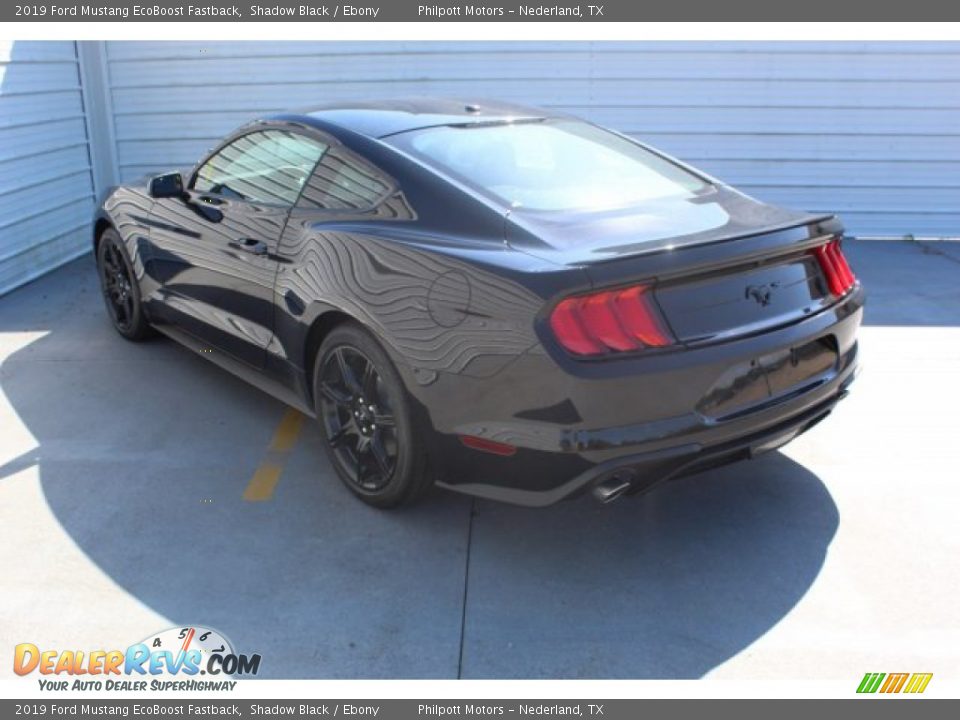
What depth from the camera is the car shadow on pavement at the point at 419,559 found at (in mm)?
2834

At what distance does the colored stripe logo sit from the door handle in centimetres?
289

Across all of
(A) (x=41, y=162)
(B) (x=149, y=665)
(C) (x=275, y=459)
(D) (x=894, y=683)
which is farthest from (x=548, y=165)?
(A) (x=41, y=162)

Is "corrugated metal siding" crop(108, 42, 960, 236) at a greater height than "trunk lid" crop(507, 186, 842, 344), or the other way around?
"trunk lid" crop(507, 186, 842, 344)

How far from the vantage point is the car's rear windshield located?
137 inches

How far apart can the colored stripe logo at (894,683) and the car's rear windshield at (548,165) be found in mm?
1854

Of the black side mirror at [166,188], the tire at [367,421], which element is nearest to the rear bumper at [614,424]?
the tire at [367,421]

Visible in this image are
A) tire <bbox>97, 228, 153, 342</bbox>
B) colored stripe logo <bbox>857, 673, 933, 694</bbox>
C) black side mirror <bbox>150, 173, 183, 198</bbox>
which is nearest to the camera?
colored stripe logo <bbox>857, 673, 933, 694</bbox>

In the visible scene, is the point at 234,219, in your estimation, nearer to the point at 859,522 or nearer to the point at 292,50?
the point at 859,522

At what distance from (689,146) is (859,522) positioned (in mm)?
6018

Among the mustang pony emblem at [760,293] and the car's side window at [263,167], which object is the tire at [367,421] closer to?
the car's side window at [263,167]

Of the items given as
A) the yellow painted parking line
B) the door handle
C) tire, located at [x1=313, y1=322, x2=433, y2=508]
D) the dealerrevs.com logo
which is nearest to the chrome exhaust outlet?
tire, located at [x1=313, y1=322, x2=433, y2=508]

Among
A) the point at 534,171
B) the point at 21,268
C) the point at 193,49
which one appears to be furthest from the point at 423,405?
the point at 193,49

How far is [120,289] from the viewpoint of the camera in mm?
5625

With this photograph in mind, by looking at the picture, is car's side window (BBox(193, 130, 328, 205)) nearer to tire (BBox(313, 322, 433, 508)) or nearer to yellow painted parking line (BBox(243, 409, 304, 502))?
tire (BBox(313, 322, 433, 508))
